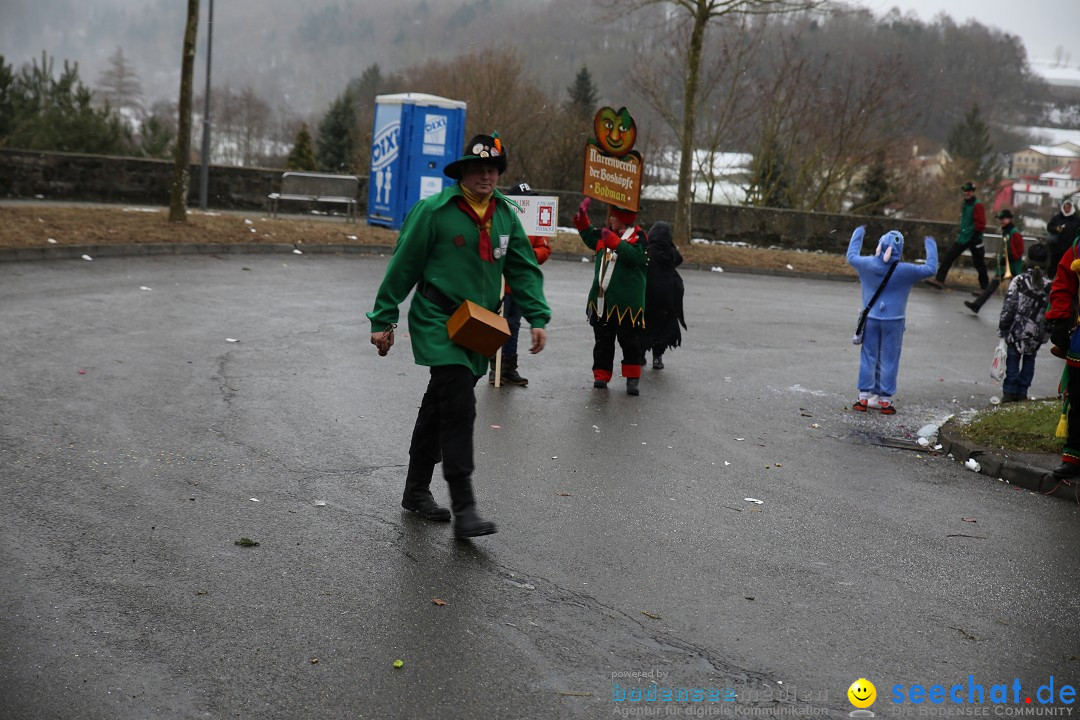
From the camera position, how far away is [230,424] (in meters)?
7.69

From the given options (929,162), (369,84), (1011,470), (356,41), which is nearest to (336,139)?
(929,162)

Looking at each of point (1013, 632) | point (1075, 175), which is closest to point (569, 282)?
point (1013, 632)

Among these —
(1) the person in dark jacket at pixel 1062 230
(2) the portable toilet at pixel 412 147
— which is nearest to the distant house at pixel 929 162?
(2) the portable toilet at pixel 412 147

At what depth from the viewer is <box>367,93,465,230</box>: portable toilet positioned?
2317cm

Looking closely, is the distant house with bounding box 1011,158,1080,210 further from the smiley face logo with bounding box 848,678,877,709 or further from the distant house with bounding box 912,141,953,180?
the smiley face logo with bounding box 848,678,877,709

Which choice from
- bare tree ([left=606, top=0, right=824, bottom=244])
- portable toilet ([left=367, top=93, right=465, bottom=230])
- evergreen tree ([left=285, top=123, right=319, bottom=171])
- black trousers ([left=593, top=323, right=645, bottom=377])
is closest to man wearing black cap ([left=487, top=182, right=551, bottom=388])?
black trousers ([left=593, top=323, right=645, bottom=377])

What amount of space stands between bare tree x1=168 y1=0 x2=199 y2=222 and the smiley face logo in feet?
55.6

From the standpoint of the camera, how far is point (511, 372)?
399 inches

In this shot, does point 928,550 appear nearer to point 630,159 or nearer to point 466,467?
point 466,467

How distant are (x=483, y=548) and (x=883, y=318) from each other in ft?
18.6

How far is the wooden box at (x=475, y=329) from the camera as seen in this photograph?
574cm

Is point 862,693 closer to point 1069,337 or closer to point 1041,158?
point 1069,337

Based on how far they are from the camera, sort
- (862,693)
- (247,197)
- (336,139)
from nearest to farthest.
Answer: (862,693) → (247,197) → (336,139)

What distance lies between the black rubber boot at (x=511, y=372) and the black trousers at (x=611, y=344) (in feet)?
2.26
